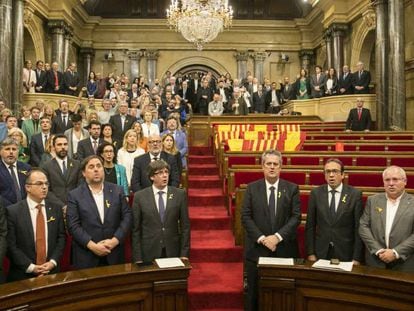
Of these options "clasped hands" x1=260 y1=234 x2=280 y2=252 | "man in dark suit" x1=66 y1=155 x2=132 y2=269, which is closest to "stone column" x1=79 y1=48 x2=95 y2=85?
"man in dark suit" x1=66 y1=155 x2=132 y2=269

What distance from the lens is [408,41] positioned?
10.7 m

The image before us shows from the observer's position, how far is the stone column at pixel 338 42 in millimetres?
13805

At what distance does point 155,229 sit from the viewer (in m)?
3.21

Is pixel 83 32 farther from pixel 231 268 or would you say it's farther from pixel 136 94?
pixel 231 268

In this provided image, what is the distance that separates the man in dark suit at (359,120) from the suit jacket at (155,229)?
7.09m

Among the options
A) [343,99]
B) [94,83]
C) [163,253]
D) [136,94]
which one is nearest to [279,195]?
[163,253]

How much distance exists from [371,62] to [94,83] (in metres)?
7.39

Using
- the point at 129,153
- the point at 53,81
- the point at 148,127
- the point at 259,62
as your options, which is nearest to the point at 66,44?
the point at 53,81

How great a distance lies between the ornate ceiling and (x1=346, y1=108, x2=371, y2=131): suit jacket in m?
8.04

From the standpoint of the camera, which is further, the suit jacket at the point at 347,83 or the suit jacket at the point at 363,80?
the suit jacket at the point at 347,83

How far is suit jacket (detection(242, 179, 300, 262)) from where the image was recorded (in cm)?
323

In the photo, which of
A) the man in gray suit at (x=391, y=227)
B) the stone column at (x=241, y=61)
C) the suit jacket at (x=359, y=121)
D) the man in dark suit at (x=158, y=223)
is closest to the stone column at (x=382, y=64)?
the suit jacket at (x=359, y=121)

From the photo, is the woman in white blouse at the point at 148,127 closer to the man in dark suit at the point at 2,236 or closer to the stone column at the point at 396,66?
the man in dark suit at the point at 2,236

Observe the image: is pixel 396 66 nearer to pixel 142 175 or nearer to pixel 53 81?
pixel 53 81
